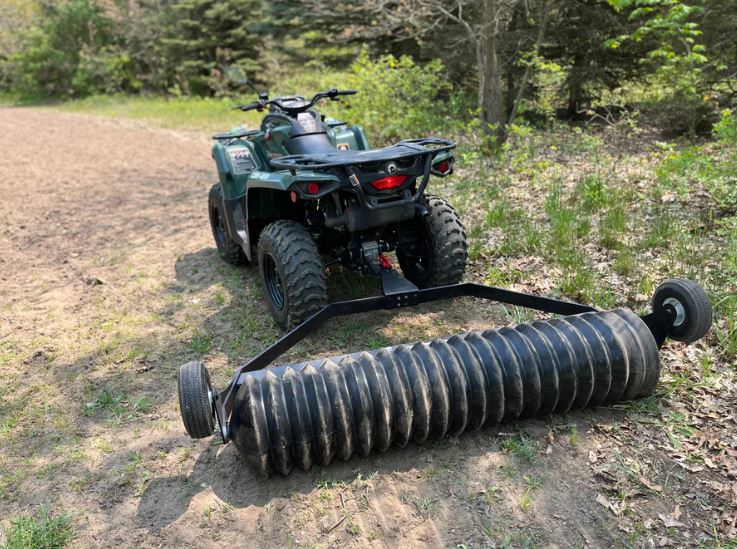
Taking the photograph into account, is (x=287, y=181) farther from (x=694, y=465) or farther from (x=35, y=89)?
(x=35, y=89)

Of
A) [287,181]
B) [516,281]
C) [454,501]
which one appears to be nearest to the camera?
[454,501]

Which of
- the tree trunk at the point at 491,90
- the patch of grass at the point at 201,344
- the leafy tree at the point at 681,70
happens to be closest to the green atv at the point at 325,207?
the patch of grass at the point at 201,344

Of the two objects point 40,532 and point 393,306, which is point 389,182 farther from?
point 40,532

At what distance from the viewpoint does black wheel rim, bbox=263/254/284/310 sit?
4629 millimetres

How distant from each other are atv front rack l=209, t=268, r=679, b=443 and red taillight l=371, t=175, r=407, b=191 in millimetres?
684

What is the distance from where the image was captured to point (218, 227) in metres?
6.36

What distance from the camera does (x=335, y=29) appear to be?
15.1 meters

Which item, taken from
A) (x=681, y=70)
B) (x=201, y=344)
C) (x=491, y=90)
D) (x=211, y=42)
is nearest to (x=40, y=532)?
(x=201, y=344)

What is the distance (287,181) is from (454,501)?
2138 mm

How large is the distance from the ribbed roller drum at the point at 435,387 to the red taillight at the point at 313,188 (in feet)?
3.71

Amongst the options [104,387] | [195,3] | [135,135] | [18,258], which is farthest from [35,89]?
[104,387]

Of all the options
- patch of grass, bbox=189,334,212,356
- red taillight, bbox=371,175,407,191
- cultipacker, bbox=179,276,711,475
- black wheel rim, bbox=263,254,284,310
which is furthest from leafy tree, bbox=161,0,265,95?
cultipacker, bbox=179,276,711,475

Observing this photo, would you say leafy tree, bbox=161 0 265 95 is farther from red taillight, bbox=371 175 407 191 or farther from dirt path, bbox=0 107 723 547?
red taillight, bbox=371 175 407 191

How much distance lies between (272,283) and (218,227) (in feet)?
6.32
